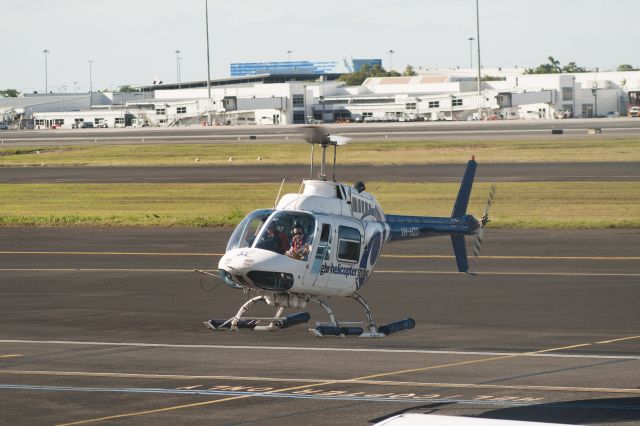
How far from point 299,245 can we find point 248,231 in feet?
4.20

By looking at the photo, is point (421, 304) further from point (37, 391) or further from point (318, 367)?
point (37, 391)

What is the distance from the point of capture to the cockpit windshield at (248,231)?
24.6 metres

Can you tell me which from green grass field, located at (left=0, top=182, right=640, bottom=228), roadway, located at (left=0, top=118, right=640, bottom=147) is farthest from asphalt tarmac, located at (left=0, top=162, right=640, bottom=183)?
roadway, located at (left=0, top=118, right=640, bottom=147)

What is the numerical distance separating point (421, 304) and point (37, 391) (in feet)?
45.4

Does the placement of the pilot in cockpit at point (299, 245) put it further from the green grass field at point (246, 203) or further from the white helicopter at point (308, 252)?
the green grass field at point (246, 203)

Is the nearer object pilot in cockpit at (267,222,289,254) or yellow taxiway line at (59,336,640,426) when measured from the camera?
yellow taxiway line at (59,336,640,426)

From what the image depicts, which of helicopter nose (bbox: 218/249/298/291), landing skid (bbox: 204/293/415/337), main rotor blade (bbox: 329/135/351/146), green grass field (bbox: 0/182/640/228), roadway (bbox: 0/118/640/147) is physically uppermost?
main rotor blade (bbox: 329/135/351/146)

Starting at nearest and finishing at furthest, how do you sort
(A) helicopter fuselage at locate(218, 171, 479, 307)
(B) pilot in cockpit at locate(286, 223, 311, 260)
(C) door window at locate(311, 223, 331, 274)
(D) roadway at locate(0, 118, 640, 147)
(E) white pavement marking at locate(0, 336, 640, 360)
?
1. (A) helicopter fuselage at locate(218, 171, 479, 307)
2. (B) pilot in cockpit at locate(286, 223, 311, 260)
3. (C) door window at locate(311, 223, 331, 274)
4. (E) white pavement marking at locate(0, 336, 640, 360)
5. (D) roadway at locate(0, 118, 640, 147)

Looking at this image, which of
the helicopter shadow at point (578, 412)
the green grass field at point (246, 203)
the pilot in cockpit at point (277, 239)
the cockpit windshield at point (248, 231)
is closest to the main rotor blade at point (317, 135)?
the cockpit windshield at point (248, 231)

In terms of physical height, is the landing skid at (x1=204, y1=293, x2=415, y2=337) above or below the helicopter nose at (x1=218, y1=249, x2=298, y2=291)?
below

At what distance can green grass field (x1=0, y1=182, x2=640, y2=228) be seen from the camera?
52.5 metres

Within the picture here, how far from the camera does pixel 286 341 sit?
2861cm

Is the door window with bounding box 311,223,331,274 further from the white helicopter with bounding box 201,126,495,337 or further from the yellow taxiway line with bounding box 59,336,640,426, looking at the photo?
the yellow taxiway line with bounding box 59,336,640,426

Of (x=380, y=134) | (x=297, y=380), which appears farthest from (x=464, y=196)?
(x=380, y=134)
